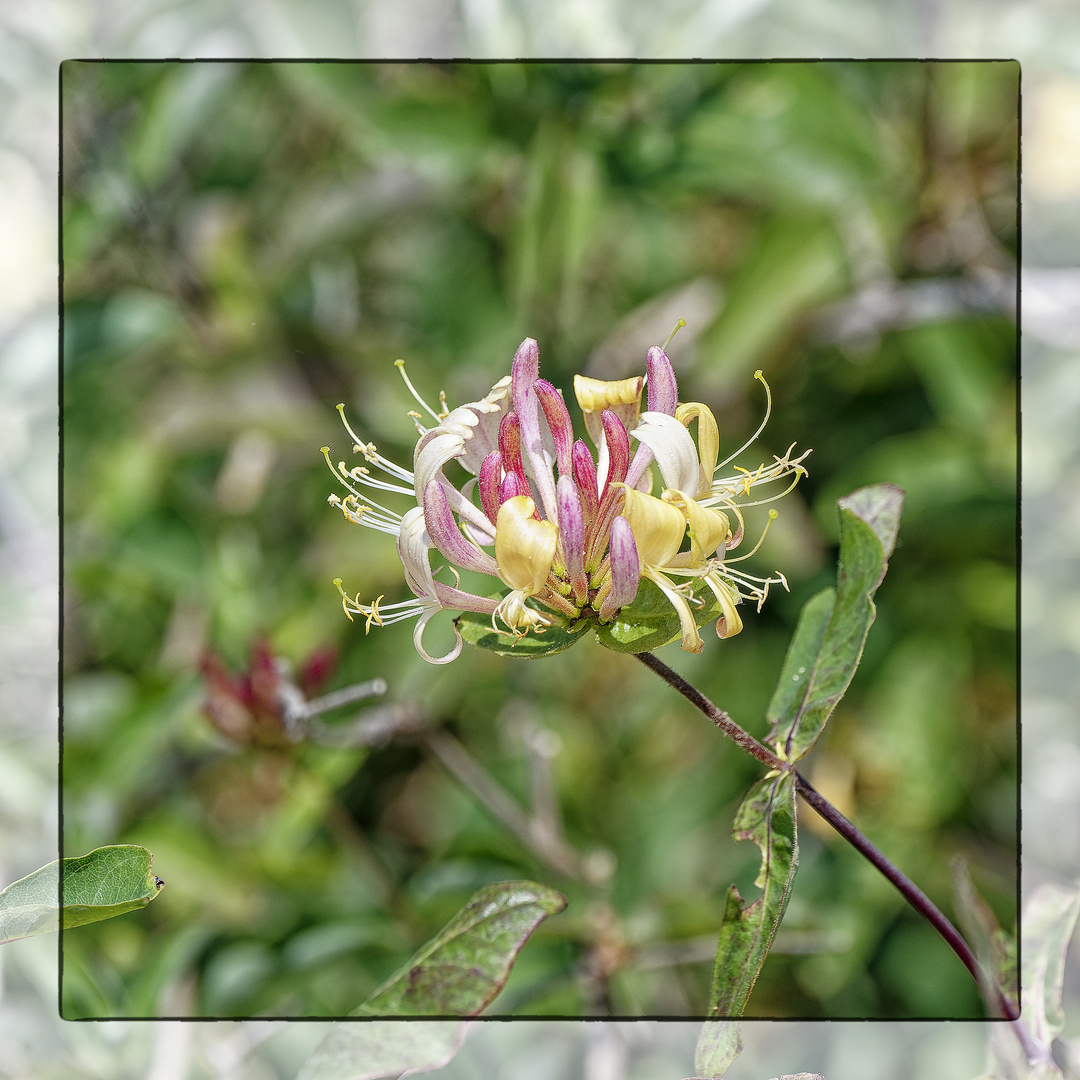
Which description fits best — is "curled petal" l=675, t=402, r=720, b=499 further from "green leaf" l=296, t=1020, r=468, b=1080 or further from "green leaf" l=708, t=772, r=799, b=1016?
"green leaf" l=296, t=1020, r=468, b=1080

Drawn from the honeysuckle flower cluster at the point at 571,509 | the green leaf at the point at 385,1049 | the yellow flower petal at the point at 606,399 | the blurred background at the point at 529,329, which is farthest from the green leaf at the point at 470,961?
the blurred background at the point at 529,329

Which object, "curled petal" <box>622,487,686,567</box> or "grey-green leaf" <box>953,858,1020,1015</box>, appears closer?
"curled petal" <box>622,487,686,567</box>

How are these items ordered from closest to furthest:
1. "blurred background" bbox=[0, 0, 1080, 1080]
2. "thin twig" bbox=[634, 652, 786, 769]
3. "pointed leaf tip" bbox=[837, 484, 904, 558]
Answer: "thin twig" bbox=[634, 652, 786, 769] < "pointed leaf tip" bbox=[837, 484, 904, 558] < "blurred background" bbox=[0, 0, 1080, 1080]

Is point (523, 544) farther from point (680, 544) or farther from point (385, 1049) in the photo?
point (385, 1049)

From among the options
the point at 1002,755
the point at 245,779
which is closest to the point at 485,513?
the point at 245,779

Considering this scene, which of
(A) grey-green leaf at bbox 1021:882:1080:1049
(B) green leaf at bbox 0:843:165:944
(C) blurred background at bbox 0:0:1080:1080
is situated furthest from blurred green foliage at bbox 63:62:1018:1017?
(B) green leaf at bbox 0:843:165:944

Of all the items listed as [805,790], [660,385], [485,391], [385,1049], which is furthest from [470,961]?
[485,391]

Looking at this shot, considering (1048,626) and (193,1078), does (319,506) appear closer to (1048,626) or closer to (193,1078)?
(193,1078)
